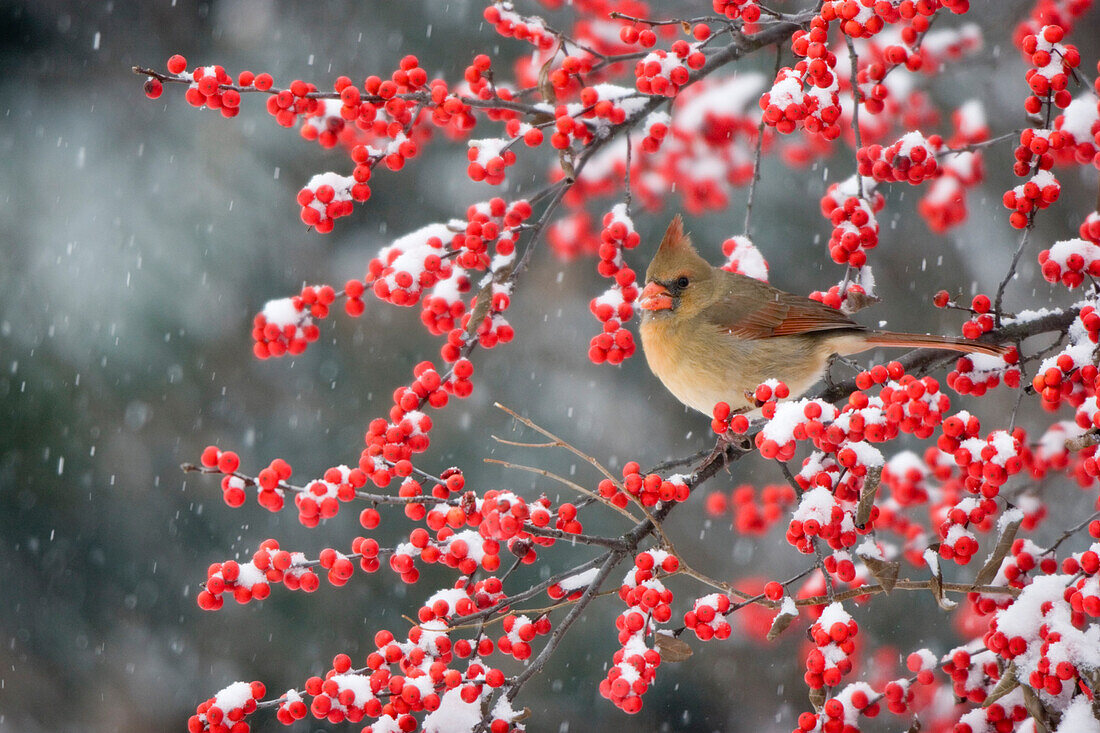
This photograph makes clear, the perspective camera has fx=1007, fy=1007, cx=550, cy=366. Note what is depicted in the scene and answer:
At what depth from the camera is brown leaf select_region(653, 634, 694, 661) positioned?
167 cm

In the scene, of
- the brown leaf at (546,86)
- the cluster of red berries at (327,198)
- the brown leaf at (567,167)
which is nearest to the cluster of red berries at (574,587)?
the brown leaf at (567,167)

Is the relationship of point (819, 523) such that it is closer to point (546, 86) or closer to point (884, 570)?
point (884, 570)

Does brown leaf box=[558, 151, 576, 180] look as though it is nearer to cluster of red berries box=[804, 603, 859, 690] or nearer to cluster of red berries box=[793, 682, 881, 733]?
cluster of red berries box=[804, 603, 859, 690]

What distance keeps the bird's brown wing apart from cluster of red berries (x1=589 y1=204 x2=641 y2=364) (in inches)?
18.2

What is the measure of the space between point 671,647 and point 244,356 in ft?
9.61

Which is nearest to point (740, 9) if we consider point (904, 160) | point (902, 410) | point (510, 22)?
point (904, 160)

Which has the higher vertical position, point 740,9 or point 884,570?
point 740,9

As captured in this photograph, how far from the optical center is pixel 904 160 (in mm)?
2035

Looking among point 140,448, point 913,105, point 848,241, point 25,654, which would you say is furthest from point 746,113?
point 25,654

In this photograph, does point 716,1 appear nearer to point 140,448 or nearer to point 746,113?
point 746,113

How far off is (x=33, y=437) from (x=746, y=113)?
2938 mm

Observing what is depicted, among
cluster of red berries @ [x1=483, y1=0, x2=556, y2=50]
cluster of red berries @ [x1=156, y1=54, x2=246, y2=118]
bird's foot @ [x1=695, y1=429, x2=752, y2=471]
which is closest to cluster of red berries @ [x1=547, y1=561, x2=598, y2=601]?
bird's foot @ [x1=695, y1=429, x2=752, y2=471]

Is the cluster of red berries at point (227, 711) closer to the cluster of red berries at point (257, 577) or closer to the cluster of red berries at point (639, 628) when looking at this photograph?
the cluster of red berries at point (257, 577)

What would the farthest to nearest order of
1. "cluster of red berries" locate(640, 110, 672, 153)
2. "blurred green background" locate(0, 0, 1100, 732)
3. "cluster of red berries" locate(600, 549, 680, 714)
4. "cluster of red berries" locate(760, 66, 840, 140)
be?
"blurred green background" locate(0, 0, 1100, 732) < "cluster of red berries" locate(640, 110, 672, 153) < "cluster of red berries" locate(760, 66, 840, 140) < "cluster of red berries" locate(600, 549, 680, 714)
